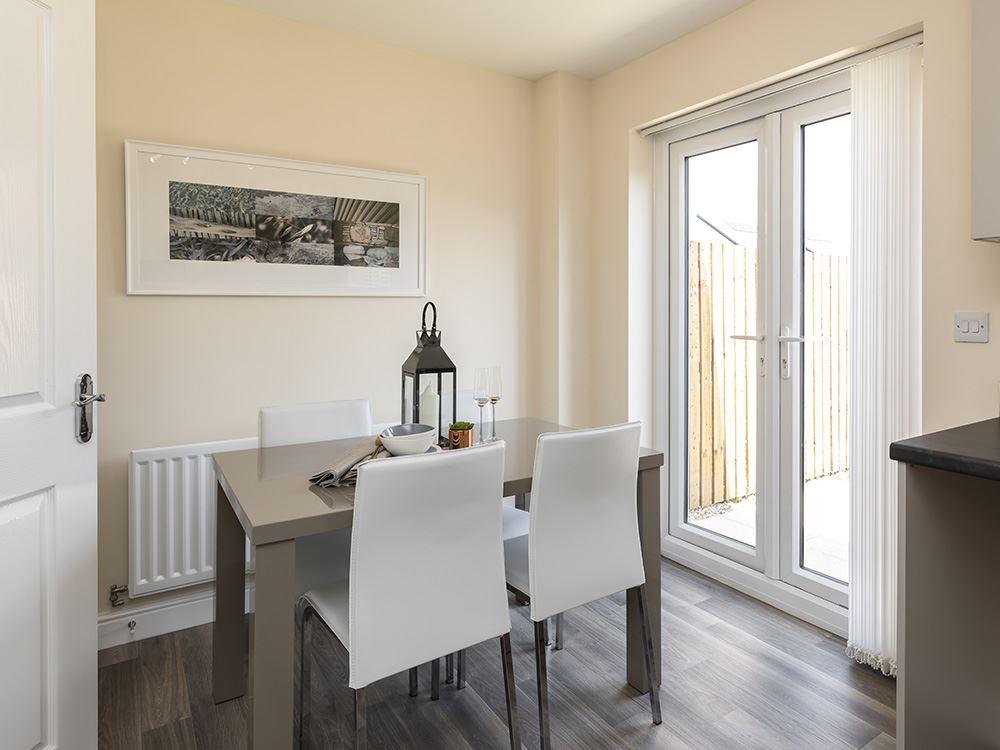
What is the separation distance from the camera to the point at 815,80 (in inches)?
101

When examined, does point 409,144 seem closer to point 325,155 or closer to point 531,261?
Answer: point 325,155

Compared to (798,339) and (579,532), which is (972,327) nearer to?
(798,339)

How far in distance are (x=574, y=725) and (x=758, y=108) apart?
265 cm

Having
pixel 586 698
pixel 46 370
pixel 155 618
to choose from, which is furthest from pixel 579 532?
pixel 155 618

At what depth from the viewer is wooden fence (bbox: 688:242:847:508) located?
2.64 m

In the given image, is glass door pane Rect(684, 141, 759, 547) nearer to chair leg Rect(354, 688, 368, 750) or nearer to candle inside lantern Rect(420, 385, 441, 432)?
candle inside lantern Rect(420, 385, 441, 432)

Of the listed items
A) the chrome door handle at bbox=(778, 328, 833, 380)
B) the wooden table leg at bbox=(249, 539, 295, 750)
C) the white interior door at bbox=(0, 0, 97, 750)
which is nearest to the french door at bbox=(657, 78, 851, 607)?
the chrome door handle at bbox=(778, 328, 833, 380)

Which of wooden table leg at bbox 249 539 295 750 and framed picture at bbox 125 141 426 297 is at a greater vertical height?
framed picture at bbox 125 141 426 297

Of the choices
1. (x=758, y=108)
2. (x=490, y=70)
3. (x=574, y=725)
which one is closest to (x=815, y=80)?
(x=758, y=108)

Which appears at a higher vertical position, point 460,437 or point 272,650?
point 460,437

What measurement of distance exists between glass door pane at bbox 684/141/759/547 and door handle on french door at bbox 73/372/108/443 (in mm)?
2637

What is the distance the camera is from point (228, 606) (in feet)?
6.96

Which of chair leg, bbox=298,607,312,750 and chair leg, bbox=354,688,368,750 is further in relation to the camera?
chair leg, bbox=298,607,312,750

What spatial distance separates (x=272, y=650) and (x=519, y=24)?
2756mm
